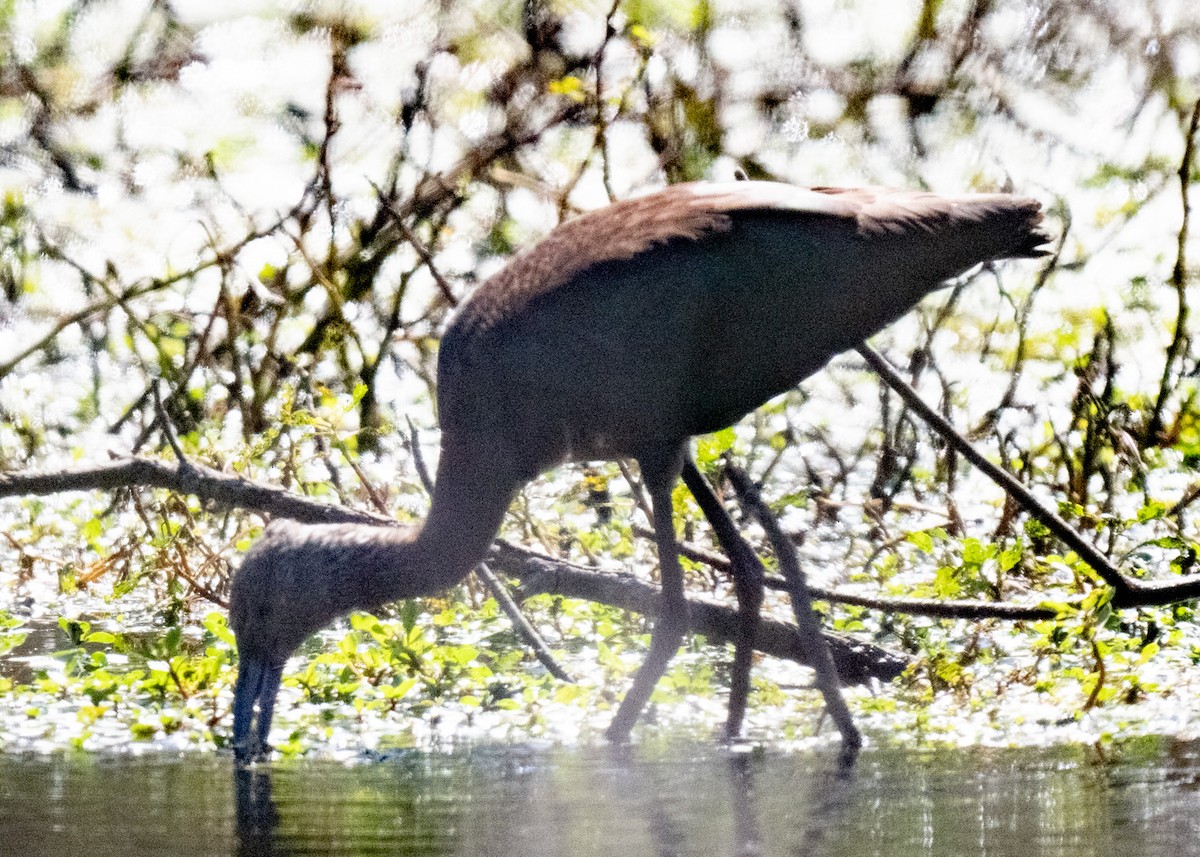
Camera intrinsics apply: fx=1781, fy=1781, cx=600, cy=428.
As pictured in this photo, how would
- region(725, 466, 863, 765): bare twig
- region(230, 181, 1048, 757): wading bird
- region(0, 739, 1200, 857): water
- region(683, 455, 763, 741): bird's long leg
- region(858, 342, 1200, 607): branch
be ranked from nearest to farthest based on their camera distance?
region(0, 739, 1200, 857): water → region(230, 181, 1048, 757): wading bird → region(858, 342, 1200, 607): branch → region(725, 466, 863, 765): bare twig → region(683, 455, 763, 741): bird's long leg

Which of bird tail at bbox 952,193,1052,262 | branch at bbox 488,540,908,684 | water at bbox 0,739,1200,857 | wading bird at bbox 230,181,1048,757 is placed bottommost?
water at bbox 0,739,1200,857

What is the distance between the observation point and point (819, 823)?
11.1 feet

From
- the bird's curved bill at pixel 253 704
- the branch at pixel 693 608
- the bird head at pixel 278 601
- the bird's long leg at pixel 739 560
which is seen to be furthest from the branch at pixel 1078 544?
the bird's curved bill at pixel 253 704

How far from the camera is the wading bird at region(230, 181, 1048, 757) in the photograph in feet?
15.2

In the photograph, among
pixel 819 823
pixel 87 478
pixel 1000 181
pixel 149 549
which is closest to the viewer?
pixel 819 823

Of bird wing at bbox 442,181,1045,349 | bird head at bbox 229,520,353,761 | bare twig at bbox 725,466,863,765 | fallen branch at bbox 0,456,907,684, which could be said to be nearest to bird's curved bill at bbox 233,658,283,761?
bird head at bbox 229,520,353,761

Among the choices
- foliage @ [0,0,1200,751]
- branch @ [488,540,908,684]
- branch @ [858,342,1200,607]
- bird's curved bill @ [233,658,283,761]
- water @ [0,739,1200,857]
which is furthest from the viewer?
foliage @ [0,0,1200,751]

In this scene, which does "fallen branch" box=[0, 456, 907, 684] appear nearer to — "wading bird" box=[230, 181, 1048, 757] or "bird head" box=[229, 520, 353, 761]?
"wading bird" box=[230, 181, 1048, 757]

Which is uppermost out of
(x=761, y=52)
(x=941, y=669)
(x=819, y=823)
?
(x=761, y=52)

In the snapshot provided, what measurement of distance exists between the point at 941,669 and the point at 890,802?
1.56 metres

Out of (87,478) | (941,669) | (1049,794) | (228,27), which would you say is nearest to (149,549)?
(87,478)

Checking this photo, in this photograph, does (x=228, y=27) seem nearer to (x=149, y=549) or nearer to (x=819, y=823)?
(x=149, y=549)

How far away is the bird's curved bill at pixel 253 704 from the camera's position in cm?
440

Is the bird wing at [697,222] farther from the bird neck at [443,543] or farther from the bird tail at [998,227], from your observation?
the bird neck at [443,543]
